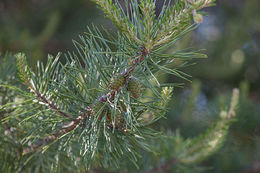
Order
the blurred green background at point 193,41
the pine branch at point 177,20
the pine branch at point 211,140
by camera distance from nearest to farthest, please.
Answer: the pine branch at point 177,20
the pine branch at point 211,140
the blurred green background at point 193,41

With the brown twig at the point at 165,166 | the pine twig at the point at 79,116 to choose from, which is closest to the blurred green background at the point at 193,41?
the brown twig at the point at 165,166

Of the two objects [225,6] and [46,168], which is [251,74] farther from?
[46,168]

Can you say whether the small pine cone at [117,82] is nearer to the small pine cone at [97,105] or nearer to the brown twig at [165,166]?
the small pine cone at [97,105]

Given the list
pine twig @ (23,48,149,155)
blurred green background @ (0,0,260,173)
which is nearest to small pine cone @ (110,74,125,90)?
pine twig @ (23,48,149,155)

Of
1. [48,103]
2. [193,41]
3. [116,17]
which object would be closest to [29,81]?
[48,103]

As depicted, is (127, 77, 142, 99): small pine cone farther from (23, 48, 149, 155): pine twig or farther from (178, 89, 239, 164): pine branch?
(178, 89, 239, 164): pine branch

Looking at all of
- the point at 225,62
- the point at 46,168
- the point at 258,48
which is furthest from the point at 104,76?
the point at 258,48

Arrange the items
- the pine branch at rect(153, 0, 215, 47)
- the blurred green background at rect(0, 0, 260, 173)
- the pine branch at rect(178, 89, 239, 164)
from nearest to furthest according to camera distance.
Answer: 1. the pine branch at rect(153, 0, 215, 47)
2. the pine branch at rect(178, 89, 239, 164)
3. the blurred green background at rect(0, 0, 260, 173)
